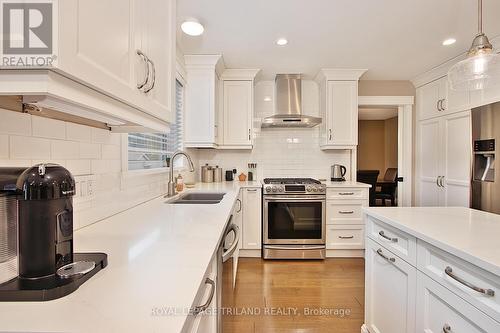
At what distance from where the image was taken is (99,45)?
681 millimetres

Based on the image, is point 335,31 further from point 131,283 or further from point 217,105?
point 131,283

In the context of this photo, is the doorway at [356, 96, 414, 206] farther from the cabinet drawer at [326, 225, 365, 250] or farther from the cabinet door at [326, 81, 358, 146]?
the cabinet drawer at [326, 225, 365, 250]

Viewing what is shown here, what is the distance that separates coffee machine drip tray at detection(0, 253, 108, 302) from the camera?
59 cm

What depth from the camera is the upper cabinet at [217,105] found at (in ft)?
9.82

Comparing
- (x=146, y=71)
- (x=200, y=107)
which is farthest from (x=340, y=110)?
(x=146, y=71)

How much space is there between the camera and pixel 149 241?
1005 mm

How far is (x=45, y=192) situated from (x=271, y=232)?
2724 millimetres

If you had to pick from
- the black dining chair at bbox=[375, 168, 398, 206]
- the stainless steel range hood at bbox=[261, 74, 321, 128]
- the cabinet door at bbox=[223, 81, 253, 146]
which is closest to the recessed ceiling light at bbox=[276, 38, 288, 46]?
the cabinet door at bbox=[223, 81, 253, 146]

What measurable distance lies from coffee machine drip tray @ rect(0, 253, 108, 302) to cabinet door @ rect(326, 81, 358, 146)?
321 centimetres

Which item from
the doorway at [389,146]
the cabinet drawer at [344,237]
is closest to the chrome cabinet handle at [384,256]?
the cabinet drawer at [344,237]

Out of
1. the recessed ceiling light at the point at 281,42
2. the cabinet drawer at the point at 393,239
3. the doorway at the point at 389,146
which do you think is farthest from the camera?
the doorway at the point at 389,146

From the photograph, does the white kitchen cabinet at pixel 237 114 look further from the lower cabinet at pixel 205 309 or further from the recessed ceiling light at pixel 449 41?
the lower cabinet at pixel 205 309

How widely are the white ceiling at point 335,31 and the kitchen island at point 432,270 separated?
5.14ft

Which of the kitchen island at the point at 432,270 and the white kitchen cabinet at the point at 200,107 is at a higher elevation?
the white kitchen cabinet at the point at 200,107
